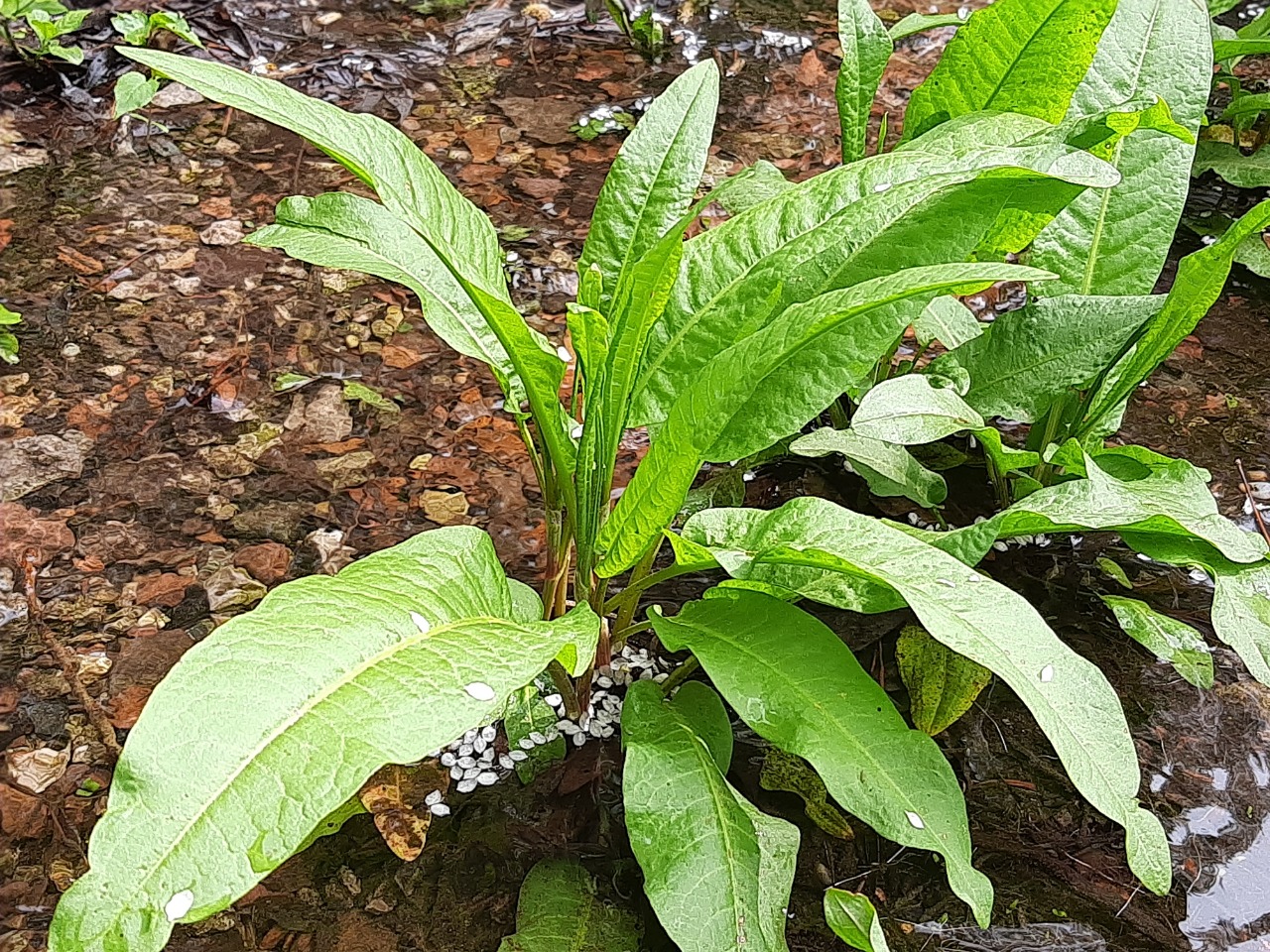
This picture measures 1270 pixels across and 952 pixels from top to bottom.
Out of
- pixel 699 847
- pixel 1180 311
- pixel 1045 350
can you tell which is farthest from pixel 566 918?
pixel 1180 311

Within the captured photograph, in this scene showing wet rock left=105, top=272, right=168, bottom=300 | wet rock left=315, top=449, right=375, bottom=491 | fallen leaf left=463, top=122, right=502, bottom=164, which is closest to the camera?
wet rock left=315, top=449, right=375, bottom=491

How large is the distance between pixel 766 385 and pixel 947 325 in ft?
1.68

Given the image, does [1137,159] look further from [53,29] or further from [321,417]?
[53,29]

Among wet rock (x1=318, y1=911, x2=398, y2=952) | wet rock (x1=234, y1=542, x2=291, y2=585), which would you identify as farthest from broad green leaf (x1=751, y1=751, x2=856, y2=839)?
wet rock (x1=234, y1=542, x2=291, y2=585)

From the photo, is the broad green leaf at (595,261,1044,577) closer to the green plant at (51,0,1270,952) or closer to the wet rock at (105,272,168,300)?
the green plant at (51,0,1270,952)

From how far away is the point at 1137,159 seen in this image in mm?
A: 1285

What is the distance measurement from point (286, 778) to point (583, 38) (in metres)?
2.02

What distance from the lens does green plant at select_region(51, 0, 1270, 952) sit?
665 mm

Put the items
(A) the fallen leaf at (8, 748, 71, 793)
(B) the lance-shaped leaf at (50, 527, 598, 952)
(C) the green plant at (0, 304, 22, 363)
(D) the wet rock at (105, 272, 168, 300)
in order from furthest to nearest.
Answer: (D) the wet rock at (105, 272, 168, 300), (C) the green plant at (0, 304, 22, 363), (A) the fallen leaf at (8, 748, 71, 793), (B) the lance-shaped leaf at (50, 527, 598, 952)

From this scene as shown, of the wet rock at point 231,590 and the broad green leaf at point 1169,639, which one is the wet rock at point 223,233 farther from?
the broad green leaf at point 1169,639

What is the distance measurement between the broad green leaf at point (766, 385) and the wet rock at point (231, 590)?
0.51 metres

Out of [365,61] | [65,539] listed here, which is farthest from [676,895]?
[365,61]

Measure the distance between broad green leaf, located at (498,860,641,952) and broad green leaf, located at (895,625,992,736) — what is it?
1.18ft

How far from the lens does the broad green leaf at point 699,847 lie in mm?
866
